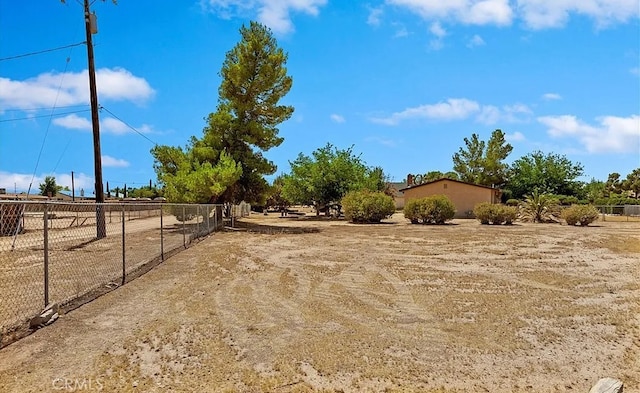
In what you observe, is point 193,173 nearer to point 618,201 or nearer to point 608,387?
point 608,387

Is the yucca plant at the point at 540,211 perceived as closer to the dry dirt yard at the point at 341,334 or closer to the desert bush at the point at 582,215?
the desert bush at the point at 582,215

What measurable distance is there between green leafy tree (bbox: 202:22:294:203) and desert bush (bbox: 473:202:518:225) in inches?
608

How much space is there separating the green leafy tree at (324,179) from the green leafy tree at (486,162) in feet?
98.4

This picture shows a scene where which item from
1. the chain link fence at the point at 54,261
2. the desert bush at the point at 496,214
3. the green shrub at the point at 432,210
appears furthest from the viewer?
the green shrub at the point at 432,210

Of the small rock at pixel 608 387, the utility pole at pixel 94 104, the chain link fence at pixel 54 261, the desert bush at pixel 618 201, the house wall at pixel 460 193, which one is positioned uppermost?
the utility pole at pixel 94 104

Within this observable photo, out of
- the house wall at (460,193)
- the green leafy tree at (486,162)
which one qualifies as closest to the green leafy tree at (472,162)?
the green leafy tree at (486,162)

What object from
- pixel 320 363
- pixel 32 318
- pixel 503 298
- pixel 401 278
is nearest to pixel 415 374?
pixel 320 363

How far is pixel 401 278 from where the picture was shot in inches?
403

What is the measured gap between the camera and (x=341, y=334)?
5.94 meters

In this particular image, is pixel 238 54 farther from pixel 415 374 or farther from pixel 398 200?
pixel 398 200

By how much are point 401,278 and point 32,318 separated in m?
6.98

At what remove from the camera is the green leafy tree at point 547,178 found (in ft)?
193

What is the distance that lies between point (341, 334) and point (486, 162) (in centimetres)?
6658

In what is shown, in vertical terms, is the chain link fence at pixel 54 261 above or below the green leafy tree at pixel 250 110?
below
